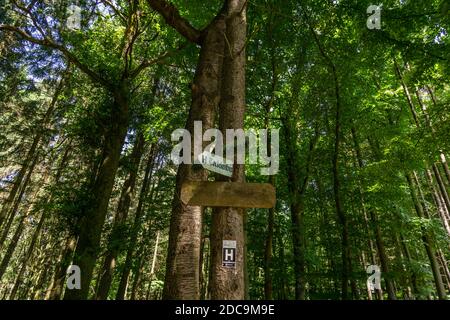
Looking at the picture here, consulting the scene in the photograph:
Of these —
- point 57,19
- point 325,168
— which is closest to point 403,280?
point 325,168

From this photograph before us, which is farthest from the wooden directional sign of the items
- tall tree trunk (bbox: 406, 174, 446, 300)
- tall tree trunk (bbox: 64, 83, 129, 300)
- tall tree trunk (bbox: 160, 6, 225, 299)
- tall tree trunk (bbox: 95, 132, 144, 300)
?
tall tree trunk (bbox: 406, 174, 446, 300)

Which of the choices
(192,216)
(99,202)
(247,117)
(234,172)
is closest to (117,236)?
(99,202)

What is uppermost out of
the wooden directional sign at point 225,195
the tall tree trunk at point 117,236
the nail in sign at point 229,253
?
the tall tree trunk at point 117,236

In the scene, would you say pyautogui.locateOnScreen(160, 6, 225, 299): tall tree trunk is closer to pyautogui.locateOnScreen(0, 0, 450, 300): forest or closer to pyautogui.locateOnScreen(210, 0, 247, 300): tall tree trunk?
pyautogui.locateOnScreen(0, 0, 450, 300): forest

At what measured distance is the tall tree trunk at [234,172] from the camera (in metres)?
2.84

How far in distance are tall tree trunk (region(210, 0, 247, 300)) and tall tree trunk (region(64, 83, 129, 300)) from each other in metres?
5.21

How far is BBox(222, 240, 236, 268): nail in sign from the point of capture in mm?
2893

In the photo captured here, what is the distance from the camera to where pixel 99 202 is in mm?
7598

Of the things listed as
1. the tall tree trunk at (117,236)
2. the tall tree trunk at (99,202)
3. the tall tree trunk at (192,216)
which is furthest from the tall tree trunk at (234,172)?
the tall tree trunk at (117,236)

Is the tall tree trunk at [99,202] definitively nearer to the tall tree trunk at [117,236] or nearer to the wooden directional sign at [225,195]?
the tall tree trunk at [117,236]

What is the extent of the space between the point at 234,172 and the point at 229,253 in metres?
0.82

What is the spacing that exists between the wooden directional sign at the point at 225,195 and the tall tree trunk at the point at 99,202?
5.32 m
